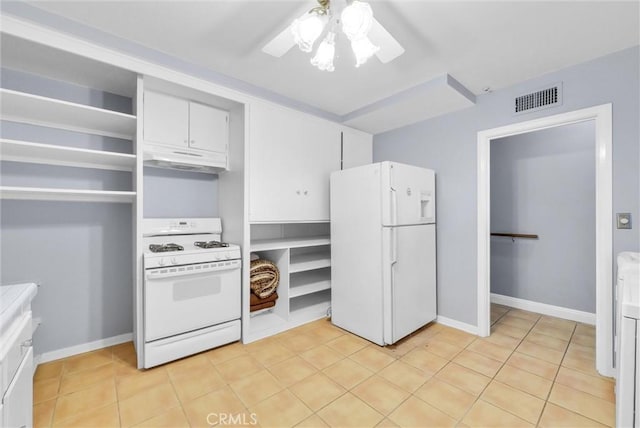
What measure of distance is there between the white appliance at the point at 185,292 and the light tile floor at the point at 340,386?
0.49 ft

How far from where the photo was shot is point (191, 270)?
228 centimetres

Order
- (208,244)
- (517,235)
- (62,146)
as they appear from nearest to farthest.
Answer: (62,146), (208,244), (517,235)

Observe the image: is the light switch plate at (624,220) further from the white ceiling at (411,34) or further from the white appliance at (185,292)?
the white appliance at (185,292)

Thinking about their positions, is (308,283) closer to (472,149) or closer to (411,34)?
(472,149)

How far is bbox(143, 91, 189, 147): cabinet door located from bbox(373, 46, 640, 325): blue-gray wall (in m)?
2.39

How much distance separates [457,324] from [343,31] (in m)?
2.93

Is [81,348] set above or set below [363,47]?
below

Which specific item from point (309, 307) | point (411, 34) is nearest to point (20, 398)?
point (309, 307)

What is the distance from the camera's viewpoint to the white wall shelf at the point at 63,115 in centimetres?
188

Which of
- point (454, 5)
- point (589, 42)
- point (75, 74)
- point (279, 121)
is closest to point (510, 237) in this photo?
point (589, 42)

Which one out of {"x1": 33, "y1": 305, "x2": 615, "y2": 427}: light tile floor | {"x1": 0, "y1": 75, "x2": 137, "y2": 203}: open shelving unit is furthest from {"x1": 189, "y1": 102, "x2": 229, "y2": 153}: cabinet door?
{"x1": 33, "y1": 305, "x2": 615, "y2": 427}: light tile floor

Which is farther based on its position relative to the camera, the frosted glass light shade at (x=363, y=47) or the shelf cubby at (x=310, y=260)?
the shelf cubby at (x=310, y=260)

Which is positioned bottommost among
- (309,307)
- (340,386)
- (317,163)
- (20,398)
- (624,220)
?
(340,386)

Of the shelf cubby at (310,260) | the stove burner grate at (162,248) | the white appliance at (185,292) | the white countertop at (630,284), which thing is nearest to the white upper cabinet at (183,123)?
the white appliance at (185,292)
